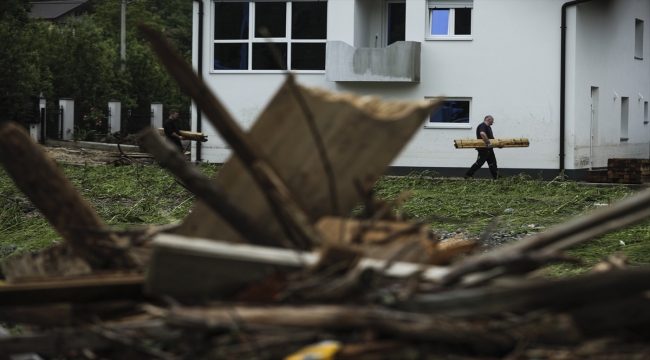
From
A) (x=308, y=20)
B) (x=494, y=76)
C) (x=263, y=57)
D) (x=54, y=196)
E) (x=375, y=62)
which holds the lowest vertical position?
(x=54, y=196)

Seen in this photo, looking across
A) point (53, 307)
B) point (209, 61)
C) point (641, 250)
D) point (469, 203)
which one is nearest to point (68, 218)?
point (53, 307)

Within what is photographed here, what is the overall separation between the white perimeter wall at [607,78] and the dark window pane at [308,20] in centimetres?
702

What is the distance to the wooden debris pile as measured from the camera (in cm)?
233

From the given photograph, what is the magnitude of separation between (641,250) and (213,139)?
19.6 meters

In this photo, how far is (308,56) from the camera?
90.5 ft

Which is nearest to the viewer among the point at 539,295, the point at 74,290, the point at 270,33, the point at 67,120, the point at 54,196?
the point at 539,295

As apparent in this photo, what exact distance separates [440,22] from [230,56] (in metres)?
6.31

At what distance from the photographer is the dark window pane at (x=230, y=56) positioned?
2784 cm

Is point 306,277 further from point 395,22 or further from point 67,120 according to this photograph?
point 67,120

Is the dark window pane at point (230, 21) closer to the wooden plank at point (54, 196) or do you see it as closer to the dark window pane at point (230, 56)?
the dark window pane at point (230, 56)

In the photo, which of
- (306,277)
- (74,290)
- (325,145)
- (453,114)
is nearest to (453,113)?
(453,114)

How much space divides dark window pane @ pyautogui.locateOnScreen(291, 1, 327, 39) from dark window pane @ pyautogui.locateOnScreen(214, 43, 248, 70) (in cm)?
161

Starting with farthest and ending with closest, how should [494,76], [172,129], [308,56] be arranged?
[308,56] < [494,76] < [172,129]

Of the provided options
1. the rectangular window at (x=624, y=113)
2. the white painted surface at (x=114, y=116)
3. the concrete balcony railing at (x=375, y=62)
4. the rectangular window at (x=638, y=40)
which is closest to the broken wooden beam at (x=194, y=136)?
the concrete balcony railing at (x=375, y=62)
